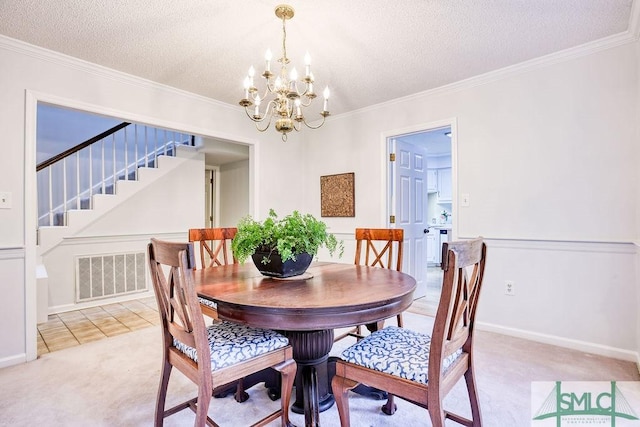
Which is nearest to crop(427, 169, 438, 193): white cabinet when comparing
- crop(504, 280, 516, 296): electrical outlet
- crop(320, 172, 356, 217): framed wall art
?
crop(320, 172, 356, 217): framed wall art

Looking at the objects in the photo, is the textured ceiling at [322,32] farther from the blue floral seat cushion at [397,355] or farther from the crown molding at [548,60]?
the blue floral seat cushion at [397,355]

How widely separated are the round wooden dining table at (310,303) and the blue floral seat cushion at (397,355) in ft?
0.37

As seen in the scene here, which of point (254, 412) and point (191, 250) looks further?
point (254, 412)

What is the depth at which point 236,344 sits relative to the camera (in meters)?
1.45

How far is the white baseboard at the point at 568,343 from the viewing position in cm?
239

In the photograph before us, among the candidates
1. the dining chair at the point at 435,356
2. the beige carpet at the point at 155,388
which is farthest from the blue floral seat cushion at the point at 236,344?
the beige carpet at the point at 155,388

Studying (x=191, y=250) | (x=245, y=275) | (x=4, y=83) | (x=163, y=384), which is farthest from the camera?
(x=4, y=83)

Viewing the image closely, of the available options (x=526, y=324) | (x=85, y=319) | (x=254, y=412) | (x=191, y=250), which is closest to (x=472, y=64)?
(x=526, y=324)

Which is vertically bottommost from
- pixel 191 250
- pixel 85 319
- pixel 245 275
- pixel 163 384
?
pixel 85 319

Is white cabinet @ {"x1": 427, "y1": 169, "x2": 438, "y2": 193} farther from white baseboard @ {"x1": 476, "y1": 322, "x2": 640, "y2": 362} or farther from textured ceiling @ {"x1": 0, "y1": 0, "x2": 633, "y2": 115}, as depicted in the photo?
white baseboard @ {"x1": 476, "y1": 322, "x2": 640, "y2": 362}

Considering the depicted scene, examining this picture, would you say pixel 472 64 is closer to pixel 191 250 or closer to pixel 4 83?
pixel 191 250

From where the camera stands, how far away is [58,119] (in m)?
4.50

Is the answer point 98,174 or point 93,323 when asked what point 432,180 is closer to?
point 98,174

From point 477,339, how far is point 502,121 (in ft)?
6.25
